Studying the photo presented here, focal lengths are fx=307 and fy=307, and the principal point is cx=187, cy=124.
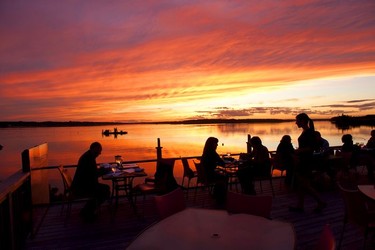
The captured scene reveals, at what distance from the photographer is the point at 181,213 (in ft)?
9.75

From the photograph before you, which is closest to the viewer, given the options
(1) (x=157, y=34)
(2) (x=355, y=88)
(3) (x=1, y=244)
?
(3) (x=1, y=244)

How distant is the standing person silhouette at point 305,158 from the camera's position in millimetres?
5836

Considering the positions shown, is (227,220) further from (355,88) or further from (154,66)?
(355,88)

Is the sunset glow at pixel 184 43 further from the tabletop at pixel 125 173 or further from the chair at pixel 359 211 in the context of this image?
the chair at pixel 359 211

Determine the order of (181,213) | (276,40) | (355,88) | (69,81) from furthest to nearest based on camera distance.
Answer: (355,88)
(69,81)
(276,40)
(181,213)

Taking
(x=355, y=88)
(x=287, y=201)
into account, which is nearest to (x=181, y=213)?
(x=287, y=201)

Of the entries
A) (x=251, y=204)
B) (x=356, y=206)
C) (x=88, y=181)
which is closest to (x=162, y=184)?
(x=88, y=181)

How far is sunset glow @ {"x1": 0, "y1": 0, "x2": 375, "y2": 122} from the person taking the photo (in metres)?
8.29

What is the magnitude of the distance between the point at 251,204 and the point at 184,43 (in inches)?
320

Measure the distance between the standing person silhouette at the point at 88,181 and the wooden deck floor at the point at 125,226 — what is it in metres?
0.26

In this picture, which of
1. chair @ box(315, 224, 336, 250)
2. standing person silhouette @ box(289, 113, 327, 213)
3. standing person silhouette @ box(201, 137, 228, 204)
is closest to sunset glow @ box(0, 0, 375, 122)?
standing person silhouette @ box(201, 137, 228, 204)

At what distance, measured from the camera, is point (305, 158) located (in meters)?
5.91

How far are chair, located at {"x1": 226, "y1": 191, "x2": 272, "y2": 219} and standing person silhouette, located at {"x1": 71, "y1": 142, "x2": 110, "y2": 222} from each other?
10.2ft

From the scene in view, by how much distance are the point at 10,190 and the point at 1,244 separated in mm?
612
